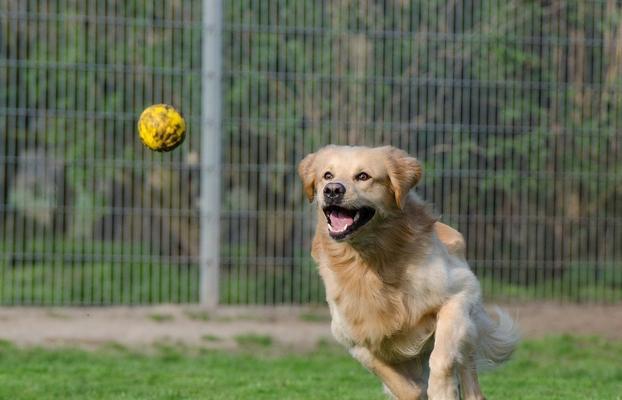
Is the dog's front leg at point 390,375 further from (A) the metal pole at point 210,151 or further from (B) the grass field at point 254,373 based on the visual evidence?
(A) the metal pole at point 210,151

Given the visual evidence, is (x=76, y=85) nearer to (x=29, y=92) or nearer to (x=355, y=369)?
(x=29, y=92)

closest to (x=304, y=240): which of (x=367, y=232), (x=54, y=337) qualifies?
(x=54, y=337)

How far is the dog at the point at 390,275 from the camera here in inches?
242

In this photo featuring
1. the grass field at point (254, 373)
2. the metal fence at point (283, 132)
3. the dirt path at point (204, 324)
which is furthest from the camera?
the metal fence at point (283, 132)

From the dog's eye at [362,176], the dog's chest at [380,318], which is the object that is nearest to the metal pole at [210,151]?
the dog's chest at [380,318]

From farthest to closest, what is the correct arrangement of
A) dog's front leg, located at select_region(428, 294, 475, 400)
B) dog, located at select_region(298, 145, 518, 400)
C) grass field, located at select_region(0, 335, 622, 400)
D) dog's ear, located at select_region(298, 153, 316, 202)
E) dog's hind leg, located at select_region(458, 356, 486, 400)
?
grass field, located at select_region(0, 335, 622, 400) → dog's ear, located at select_region(298, 153, 316, 202) → dog's hind leg, located at select_region(458, 356, 486, 400) → dog, located at select_region(298, 145, 518, 400) → dog's front leg, located at select_region(428, 294, 475, 400)

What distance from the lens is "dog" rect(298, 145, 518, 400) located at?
614 cm

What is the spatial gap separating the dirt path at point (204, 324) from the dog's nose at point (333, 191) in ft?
14.4

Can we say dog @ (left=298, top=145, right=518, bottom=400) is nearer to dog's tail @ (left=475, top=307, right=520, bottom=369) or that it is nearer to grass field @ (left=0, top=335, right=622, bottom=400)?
dog's tail @ (left=475, top=307, right=520, bottom=369)

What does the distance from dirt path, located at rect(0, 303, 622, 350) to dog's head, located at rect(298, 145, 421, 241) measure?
4119mm

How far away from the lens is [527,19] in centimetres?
1148

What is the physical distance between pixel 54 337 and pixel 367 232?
4853 millimetres

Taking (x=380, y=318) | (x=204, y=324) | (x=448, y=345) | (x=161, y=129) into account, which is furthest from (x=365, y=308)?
(x=204, y=324)

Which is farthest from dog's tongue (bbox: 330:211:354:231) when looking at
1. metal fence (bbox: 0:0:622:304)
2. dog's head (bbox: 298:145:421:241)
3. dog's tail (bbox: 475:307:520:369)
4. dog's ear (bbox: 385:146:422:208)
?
metal fence (bbox: 0:0:622:304)
